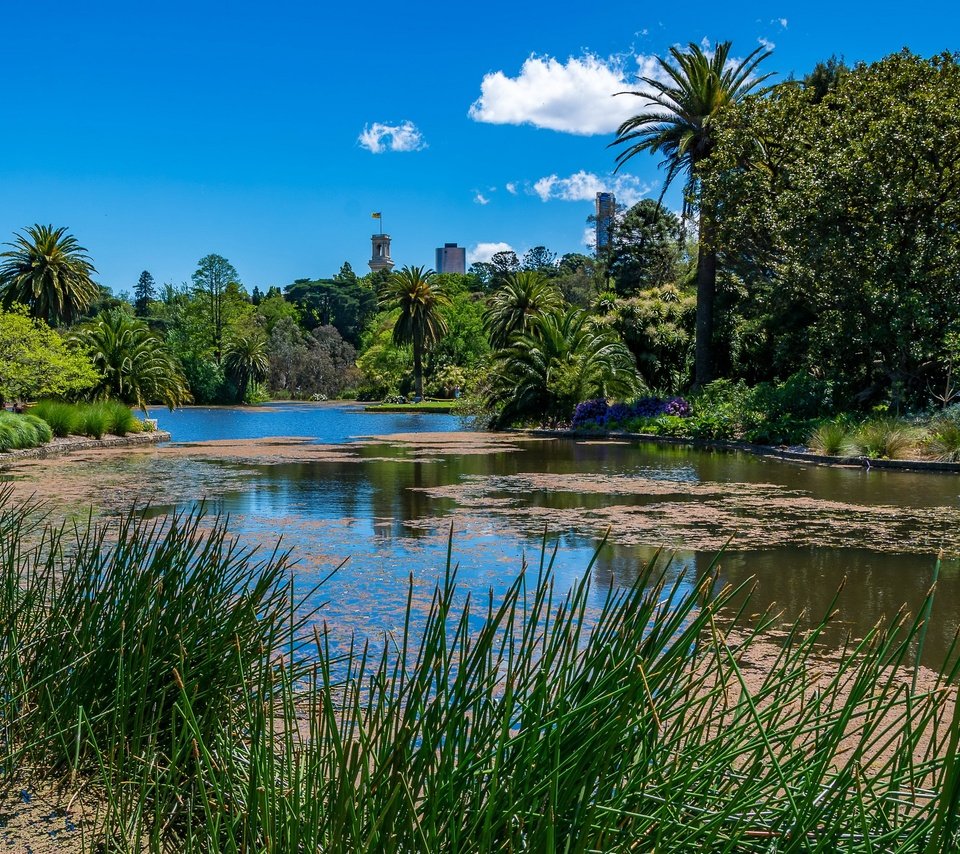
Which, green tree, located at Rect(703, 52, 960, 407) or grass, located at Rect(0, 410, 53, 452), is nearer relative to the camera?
grass, located at Rect(0, 410, 53, 452)

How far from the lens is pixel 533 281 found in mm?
47875

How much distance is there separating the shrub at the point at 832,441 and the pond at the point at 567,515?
1.44 m

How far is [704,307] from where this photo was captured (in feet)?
101

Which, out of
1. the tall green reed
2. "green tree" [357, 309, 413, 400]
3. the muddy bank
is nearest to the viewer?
the tall green reed

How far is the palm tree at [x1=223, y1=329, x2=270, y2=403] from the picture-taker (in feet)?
282

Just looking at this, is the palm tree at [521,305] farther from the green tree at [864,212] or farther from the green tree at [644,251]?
the green tree at [864,212]

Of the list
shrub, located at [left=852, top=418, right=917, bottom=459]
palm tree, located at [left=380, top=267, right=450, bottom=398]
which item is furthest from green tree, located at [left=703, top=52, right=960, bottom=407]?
palm tree, located at [left=380, top=267, right=450, bottom=398]

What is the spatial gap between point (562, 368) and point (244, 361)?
5971cm

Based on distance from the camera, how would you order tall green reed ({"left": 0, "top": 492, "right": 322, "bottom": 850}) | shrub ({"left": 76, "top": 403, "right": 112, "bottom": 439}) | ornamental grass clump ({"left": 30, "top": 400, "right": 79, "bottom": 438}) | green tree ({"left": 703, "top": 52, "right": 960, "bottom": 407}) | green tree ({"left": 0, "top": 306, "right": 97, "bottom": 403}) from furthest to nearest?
green tree ({"left": 0, "top": 306, "right": 97, "bottom": 403}) → shrub ({"left": 76, "top": 403, "right": 112, "bottom": 439}) → ornamental grass clump ({"left": 30, "top": 400, "right": 79, "bottom": 438}) → green tree ({"left": 703, "top": 52, "right": 960, "bottom": 407}) → tall green reed ({"left": 0, "top": 492, "right": 322, "bottom": 850})

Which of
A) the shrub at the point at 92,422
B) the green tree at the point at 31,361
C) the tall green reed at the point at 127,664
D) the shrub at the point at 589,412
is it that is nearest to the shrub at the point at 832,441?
the shrub at the point at 589,412

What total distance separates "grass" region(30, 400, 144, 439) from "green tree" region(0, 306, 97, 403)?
815 millimetres

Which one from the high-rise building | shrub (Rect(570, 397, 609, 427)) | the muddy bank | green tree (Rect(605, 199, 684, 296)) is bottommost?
the muddy bank

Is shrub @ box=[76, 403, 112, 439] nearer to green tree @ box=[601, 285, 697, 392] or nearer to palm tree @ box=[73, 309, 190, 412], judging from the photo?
palm tree @ box=[73, 309, 190, 412]

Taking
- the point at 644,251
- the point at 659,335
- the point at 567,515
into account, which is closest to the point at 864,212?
the point at 659,335
